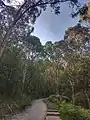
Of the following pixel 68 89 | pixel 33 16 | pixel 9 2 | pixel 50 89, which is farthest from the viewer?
pixel 50 89

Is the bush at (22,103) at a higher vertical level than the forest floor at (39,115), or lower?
higher

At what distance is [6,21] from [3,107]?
41.8 feet

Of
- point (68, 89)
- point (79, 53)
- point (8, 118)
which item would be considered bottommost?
point (8, 118)

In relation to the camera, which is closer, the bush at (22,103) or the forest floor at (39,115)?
the forest floor at (39,115)

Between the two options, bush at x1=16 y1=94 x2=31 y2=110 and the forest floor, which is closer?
the forest floor

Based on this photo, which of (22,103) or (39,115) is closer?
(39,115)

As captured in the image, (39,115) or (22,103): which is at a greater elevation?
(22,103)

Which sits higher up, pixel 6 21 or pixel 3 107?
pixel 6 21

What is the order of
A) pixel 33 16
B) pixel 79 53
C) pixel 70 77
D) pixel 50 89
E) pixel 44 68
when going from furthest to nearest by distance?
pixel 50 89, pixel 44 68, pixel 70 77, pixel 79 53, pixel 33 16

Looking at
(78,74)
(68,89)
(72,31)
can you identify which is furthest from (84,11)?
(68,89)

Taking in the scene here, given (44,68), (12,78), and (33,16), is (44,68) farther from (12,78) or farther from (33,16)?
(33,16)

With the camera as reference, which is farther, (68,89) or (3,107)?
(68,89)

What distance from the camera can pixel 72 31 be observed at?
24453 millimetres

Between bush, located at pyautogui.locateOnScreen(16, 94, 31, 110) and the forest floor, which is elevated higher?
bush, located at pyautogui.locateOnScreen(16, 94, 31, 110)
